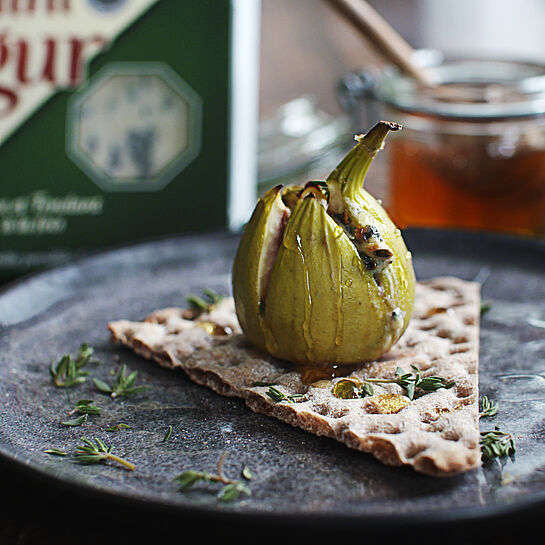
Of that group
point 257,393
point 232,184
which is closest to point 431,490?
point 257,393

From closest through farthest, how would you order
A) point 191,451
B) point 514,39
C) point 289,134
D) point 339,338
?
point 191,451 → point 339,338 → point 289,134 → point 514,39

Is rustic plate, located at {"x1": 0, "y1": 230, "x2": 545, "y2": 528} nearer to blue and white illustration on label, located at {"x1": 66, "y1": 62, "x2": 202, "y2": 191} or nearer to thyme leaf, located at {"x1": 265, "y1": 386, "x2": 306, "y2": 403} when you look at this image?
thyme leaf, located at {"x1": 265, "y1": 386, "x2": 306, "y2": 403}

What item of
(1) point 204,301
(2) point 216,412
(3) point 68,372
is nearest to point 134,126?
(1) point 204,301

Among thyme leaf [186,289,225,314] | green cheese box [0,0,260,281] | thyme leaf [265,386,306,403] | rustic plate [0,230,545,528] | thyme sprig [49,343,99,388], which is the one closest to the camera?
rustic plate [0,230,545,528]

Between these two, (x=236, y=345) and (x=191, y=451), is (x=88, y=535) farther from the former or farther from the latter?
(x=236, y=345)

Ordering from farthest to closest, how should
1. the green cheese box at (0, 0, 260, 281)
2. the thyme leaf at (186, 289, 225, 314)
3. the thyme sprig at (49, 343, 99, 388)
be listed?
1. the green cheese box at (0, 0, 260, 281)
2. the thyme leaf at (186, 289, 225, 314)
3. the thyme sprig at (49, 343, 99, 388)

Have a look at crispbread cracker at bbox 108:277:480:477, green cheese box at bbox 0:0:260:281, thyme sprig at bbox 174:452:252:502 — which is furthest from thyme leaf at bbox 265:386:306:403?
green cheese box at bbox 0:0:260:281
